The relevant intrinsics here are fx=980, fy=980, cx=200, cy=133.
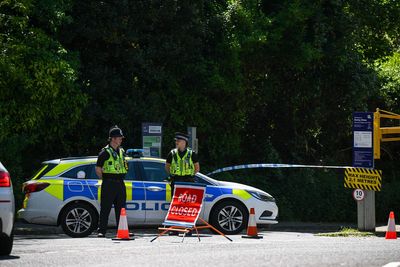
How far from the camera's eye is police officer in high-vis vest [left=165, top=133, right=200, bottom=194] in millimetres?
16672

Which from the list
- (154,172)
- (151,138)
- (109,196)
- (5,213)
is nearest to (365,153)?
(154,172)

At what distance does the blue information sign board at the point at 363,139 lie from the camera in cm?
1938

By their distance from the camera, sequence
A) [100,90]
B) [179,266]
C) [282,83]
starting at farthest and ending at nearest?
1. [282,83]
2. [100,90]
3. [179,266]

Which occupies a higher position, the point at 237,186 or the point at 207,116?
the point at 207,116

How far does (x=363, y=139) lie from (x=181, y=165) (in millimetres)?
4541

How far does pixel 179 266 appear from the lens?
10625 mm

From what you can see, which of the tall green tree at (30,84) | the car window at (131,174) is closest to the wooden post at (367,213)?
the car window at (131,174)

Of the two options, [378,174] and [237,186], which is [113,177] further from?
[378,174]

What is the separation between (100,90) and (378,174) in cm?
781

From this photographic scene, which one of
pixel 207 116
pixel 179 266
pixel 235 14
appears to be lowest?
pixel 179 266

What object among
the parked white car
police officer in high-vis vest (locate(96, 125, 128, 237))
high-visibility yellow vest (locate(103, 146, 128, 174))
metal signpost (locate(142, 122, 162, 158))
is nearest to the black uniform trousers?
police officer in high-vis vest (locate(96, 125, 128, 237))

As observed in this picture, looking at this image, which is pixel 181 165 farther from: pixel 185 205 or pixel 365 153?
pixel 365 153

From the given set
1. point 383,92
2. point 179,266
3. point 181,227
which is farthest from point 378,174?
point 383,92

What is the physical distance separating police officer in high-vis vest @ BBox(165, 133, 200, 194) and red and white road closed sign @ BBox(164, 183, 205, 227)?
3.45 ft
